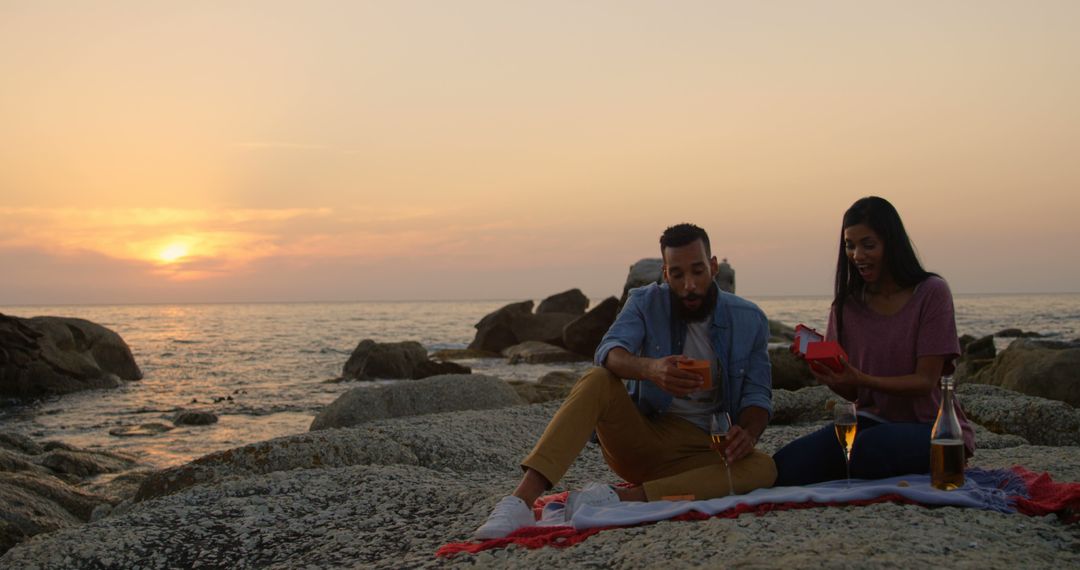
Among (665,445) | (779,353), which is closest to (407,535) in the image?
(665,445)

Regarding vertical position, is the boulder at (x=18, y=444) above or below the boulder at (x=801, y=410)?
below

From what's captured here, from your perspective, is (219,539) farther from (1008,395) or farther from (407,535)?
(1008,395)

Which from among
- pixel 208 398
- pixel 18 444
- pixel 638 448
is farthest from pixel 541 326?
pixel 638 448

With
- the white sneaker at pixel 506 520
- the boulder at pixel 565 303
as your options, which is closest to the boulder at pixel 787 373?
the white sneaker at pixel 506 520

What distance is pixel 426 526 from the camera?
5348mm

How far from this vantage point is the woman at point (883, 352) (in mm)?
4652

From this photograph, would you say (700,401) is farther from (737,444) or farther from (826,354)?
(826,354)

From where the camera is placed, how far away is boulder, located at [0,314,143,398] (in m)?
19.2

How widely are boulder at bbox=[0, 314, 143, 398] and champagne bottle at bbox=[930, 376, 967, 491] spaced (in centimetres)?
1814

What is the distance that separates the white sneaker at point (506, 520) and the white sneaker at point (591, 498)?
0.21 meters

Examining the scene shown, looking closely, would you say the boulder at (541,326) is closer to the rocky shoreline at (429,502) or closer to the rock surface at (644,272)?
the rock surface at (644,272)

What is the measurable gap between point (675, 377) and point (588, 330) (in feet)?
78.7

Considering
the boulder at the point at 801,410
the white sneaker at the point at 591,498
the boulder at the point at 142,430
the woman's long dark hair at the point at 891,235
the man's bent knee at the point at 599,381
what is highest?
the woman's long dark hair at the point at 891,235

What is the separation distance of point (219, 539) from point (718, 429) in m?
3.04
